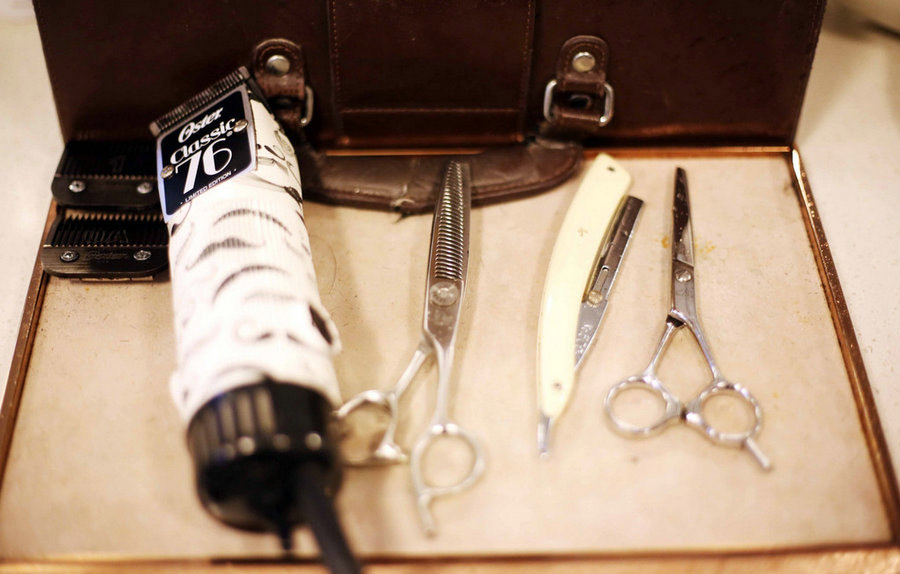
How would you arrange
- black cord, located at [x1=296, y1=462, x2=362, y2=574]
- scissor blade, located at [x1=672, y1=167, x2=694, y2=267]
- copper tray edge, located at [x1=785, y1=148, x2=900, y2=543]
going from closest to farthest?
1. black cord, located at [x1=296, y1=462, x2=362, y2=574]
2. copper tray edge, located at [x1=785, y1=148, x2=900, y2=543]
3. scissor blade, located at [x1=672, y1=167, x2=694, y2=267]

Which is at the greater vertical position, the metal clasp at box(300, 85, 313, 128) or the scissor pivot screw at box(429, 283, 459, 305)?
the metal clasp at box(300, 85, 313, 128)

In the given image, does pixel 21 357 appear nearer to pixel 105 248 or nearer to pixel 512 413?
pixel 105 248

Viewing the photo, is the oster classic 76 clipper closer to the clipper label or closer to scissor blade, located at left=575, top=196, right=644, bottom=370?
the clipper label

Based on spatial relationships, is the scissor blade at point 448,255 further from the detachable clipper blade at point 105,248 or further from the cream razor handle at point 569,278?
the detachable clipper blade at point 105,248

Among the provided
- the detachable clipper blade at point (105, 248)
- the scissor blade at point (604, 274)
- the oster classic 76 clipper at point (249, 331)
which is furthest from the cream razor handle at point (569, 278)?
the detachable clipper blade at point (105, 248)

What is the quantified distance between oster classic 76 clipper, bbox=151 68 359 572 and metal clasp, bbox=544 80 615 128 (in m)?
0.23

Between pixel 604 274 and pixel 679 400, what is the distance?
12 centimetres

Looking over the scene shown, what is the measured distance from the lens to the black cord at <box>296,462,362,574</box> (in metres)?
0.46

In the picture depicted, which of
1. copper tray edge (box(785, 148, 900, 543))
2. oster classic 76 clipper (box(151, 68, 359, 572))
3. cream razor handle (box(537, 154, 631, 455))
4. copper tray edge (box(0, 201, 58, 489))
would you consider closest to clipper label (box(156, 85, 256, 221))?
oster classic 76 clipper (box(151, 68, 359, 572))

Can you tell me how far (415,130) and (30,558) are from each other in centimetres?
44

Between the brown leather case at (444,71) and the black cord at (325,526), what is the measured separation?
0.99 feet

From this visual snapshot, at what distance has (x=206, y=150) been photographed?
25.0 inches

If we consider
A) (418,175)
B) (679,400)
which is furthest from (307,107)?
(679,400)

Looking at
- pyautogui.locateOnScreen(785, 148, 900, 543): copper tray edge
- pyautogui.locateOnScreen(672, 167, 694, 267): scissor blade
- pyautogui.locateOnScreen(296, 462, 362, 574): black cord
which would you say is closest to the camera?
pyautogui.locateOnScreen(296, 462, 362, 574): black cord
